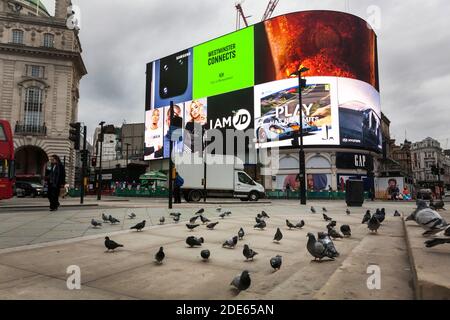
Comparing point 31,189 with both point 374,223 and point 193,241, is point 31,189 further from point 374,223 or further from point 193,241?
point 374,223

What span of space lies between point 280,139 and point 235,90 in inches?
384

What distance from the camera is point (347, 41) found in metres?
41.3

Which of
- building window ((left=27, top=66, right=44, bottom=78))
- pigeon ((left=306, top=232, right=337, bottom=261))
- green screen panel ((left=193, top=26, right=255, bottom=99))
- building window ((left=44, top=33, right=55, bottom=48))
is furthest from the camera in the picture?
building window ((left=44, top=33, right=55, bottom=48))

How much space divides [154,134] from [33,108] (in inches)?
690

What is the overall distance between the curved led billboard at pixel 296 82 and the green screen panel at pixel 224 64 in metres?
0.14

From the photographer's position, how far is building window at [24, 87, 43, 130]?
1842 inches

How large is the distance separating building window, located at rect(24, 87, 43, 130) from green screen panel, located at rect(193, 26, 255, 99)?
20974 mm

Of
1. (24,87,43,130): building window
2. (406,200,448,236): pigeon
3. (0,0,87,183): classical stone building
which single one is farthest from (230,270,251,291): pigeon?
(24,87,43,130): building window

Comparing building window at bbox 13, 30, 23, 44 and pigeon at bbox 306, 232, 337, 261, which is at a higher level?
building window at bbox 13, 30, 23, 44

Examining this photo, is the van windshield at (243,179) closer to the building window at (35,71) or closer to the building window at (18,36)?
the building window at (35,71)

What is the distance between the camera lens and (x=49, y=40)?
160ft

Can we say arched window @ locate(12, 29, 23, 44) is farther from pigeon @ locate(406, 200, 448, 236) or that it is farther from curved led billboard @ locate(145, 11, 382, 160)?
pigeon @ locate(406, 200, 448, 236)

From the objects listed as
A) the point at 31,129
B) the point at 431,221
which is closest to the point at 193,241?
the point at 431,221

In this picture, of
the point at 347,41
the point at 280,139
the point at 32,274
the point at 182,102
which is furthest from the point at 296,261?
the point at 182,102
